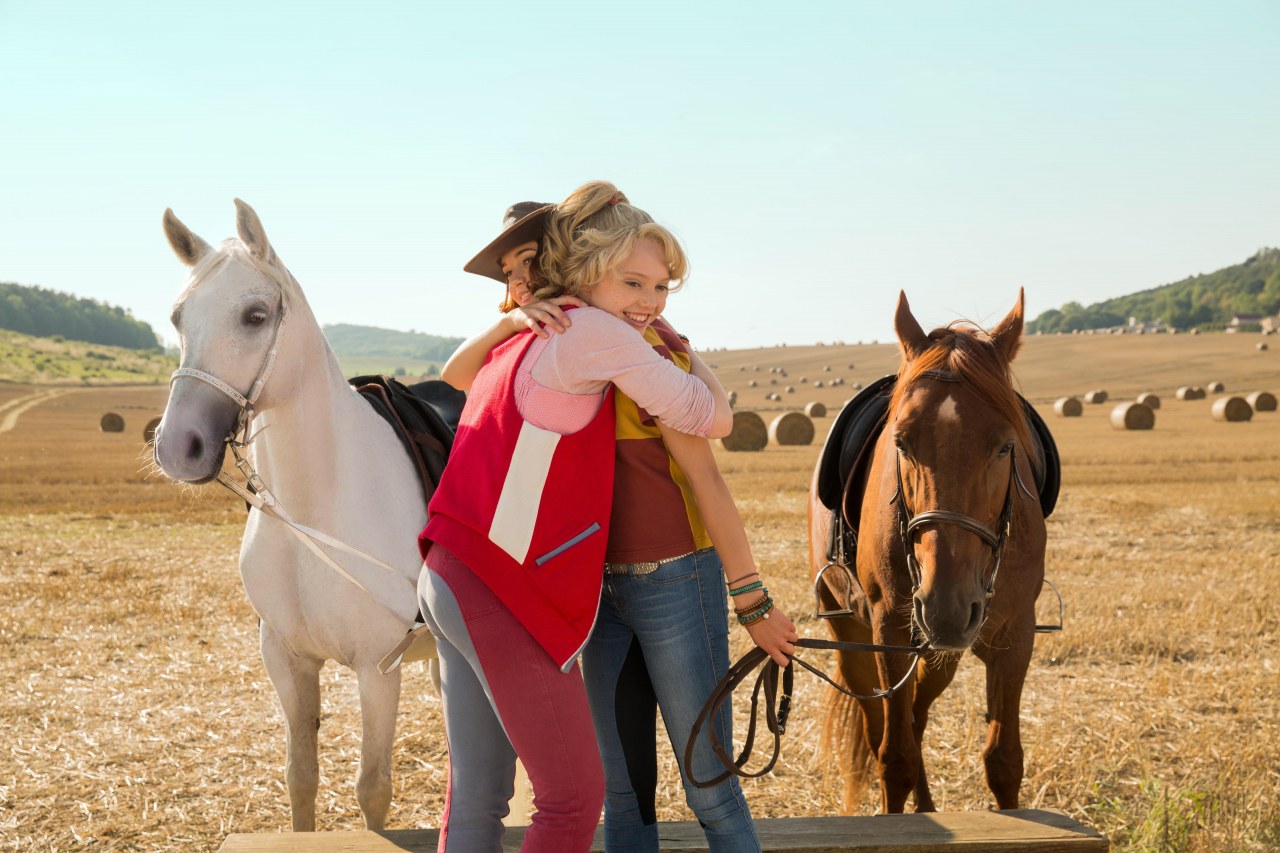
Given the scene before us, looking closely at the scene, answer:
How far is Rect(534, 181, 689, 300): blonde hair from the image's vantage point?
6.86ft

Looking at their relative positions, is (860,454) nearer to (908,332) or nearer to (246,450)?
(908,332)

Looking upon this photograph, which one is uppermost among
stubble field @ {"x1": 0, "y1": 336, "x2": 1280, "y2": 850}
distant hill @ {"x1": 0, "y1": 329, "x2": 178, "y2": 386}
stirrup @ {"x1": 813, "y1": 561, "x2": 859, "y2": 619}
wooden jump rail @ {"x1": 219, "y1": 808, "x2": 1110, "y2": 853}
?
distant hill @ {"x1": 0, "y1": 329, "x2": 178, "y2": 386}

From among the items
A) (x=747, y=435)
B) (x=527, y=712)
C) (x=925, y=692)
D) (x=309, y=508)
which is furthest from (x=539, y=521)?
(x=747, y=435)

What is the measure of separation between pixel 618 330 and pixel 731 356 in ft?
285

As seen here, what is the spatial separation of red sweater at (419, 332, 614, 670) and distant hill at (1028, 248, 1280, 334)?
112 meters

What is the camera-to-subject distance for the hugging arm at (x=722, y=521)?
213cm

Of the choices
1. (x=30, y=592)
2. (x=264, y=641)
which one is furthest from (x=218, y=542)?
(x=264, y=641)

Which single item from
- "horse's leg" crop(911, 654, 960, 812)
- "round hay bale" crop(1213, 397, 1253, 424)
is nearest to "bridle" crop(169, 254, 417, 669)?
"horse's leg" crop(911, 654, 960, 812)

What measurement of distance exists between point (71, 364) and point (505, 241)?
9191cm

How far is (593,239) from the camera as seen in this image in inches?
82.3

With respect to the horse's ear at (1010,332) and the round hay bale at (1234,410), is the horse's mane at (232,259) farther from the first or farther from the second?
the round hay bale at (1234,410)

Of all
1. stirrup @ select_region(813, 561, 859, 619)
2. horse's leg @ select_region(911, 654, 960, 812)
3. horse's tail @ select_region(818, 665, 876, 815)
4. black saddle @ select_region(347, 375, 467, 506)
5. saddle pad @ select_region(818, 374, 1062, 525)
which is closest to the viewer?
black saddle @ select_region(347, 375, 467, 506)

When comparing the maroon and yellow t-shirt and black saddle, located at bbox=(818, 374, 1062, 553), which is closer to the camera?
the maroon and yellow t-shirt

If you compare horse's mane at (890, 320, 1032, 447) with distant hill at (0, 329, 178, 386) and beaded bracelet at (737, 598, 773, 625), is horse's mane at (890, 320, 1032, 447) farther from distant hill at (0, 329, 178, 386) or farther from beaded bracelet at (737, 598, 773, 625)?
distant hill at (0, 329, 178, 386)
